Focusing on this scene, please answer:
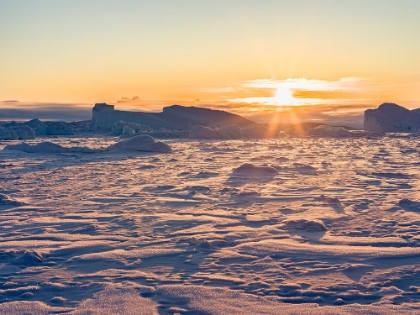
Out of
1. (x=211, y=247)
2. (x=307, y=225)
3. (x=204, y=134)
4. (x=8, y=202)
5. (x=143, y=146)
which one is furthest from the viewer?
(x=204, y=134)

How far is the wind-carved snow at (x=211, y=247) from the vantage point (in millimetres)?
2844

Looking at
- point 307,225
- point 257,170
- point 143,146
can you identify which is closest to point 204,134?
point 143,146

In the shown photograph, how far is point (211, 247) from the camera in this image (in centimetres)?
383

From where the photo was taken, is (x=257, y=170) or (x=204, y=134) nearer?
(x=257, y=170)

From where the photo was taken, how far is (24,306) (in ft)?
9.00

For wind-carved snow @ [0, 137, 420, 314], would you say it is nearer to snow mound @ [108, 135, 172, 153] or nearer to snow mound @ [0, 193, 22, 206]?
snow mound @ [0, 193, 22, 206]

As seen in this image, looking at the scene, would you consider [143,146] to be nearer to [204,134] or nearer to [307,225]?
[204,134]

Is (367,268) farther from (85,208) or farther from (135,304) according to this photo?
(85,208)

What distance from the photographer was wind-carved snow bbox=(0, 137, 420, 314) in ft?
9.33

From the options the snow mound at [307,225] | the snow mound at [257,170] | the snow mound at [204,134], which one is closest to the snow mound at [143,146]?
the snow mound at [257,170]

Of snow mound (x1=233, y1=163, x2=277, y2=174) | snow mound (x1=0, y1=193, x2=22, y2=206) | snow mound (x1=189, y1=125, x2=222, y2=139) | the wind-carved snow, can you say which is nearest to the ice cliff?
snow mound (x1=189, y1=125, x2=222, y2=139)

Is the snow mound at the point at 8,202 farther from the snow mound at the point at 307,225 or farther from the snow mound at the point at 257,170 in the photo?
the snow mound at the point at 257,170

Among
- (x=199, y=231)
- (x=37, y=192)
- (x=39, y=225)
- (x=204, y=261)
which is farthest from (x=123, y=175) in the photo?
(x=204, y=261)

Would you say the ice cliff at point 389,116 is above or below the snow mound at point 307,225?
above
